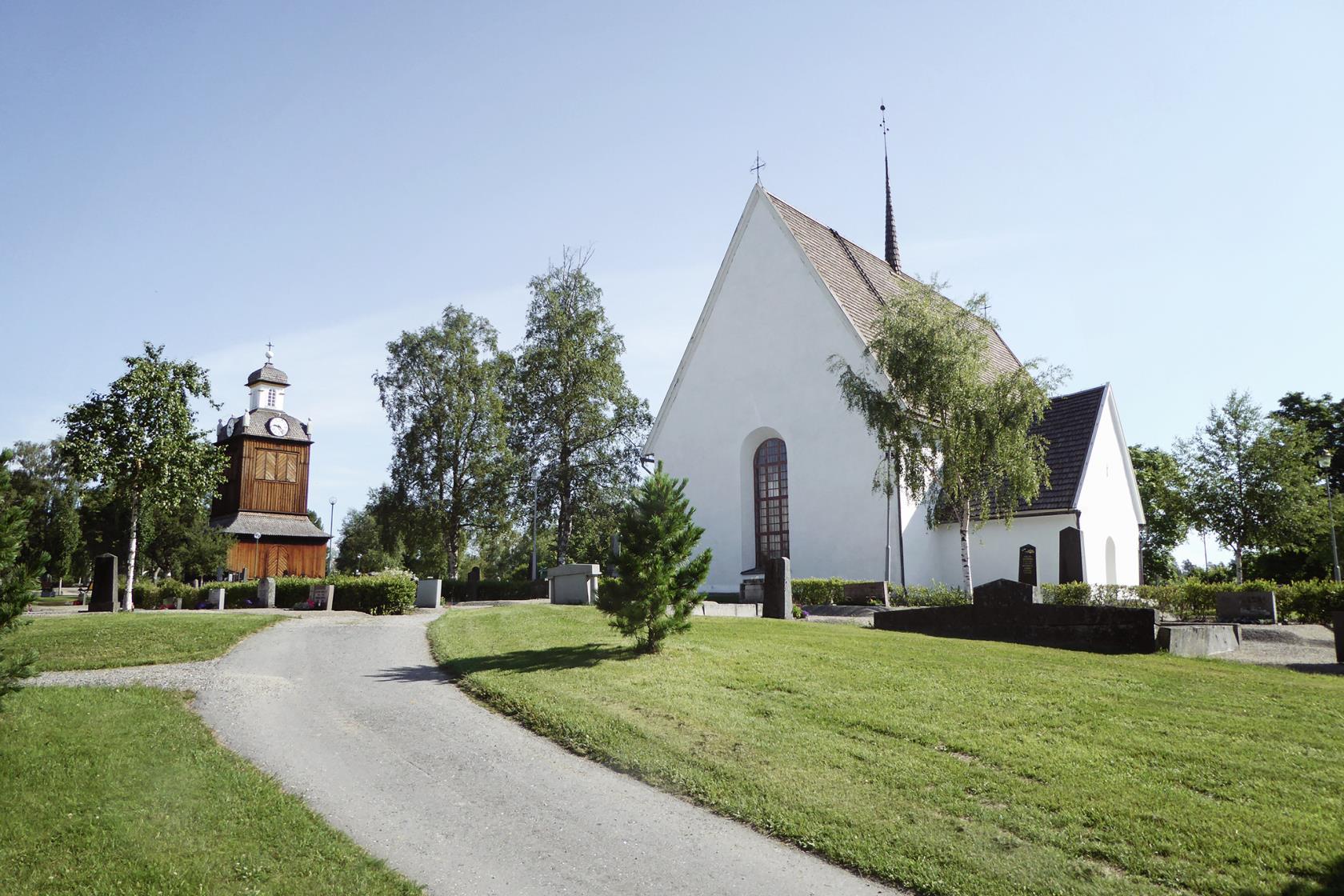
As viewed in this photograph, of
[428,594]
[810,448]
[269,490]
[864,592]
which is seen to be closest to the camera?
[428,594]

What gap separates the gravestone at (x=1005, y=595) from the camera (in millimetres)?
14656

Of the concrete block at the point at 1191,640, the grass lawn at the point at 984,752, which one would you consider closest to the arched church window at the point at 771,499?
the concrete block at the point at 1191,640

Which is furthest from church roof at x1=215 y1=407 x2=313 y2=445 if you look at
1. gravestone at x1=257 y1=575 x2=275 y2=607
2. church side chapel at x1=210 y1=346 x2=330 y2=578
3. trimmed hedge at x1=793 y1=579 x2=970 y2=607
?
trimmed hedge at x1=793 y1=579 x2=970 y2=607

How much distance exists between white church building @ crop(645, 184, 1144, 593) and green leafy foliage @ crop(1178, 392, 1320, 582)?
9.93 ft

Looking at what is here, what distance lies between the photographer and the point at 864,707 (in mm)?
9016

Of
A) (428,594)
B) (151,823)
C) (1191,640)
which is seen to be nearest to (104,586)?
(428,594)

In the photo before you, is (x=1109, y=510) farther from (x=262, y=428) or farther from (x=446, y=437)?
(x=262, y=428)

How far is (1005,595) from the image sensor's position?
49.0ft

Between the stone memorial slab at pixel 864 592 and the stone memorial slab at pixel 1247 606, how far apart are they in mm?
7812

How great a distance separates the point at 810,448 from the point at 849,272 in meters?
7.68

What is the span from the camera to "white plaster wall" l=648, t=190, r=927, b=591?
26172mm

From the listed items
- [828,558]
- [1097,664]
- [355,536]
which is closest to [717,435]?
[828,558]

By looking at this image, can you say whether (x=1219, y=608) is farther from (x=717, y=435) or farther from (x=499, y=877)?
(x=499, y=877)

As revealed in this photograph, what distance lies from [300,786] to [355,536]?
73962mm
